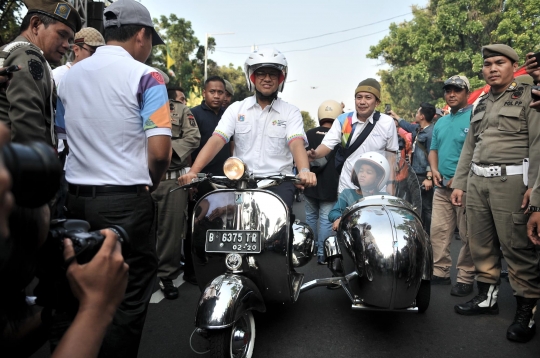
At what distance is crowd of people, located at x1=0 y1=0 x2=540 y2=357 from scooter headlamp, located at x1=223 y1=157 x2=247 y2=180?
0.24 meters

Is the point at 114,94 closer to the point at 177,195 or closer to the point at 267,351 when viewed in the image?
the point at 267,351

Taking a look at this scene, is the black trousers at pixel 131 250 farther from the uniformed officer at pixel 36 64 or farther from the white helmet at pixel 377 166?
the white helmet at pixel 377 166

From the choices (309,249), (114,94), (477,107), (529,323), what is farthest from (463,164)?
(114,94)

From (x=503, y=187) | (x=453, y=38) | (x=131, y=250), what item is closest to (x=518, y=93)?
(x=503, y=187)

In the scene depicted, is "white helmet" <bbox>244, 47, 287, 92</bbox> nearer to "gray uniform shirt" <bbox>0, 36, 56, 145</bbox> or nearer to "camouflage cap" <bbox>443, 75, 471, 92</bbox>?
"gray uniform shirt" <bbox>0, 36, 56, 145</bbox>

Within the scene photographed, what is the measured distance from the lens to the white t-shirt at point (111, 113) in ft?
7.17

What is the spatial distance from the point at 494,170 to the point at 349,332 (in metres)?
1.63

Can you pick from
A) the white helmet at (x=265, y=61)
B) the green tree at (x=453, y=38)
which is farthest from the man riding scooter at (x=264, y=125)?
the green tree at (x=453, y=38)

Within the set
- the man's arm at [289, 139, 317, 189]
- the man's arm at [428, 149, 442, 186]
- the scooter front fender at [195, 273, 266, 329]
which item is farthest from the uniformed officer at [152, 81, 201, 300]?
the man's arm at [428, 149, 442, 186]

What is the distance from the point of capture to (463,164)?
3930mm

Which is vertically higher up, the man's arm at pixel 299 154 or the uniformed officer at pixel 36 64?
the uniformed officer at pixel 36 64

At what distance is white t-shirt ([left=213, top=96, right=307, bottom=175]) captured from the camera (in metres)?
3.37

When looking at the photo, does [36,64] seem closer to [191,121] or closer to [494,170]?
[191,121]

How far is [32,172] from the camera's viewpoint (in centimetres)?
70
